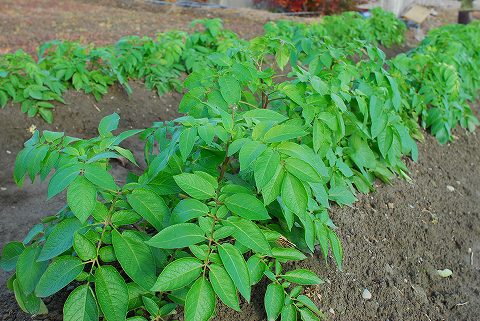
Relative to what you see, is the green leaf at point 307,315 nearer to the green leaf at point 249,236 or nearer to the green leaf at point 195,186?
the green leaf at point 249,236

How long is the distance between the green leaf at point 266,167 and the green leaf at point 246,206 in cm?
9

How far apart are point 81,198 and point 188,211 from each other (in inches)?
11.3

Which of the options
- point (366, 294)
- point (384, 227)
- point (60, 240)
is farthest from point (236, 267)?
point (384, 227)

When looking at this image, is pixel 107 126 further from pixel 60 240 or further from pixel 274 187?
pixel 274 187

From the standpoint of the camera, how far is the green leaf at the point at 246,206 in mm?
1539

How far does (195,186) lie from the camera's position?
159 cm

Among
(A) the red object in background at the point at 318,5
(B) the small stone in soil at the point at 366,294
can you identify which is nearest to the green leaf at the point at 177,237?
(B) the small stone in soil at the point at 366,294

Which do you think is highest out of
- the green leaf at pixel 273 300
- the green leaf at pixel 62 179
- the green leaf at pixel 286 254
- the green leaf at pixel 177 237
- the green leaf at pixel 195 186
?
the green leaf at pixel 62 179

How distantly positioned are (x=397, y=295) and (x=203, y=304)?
1107 mm

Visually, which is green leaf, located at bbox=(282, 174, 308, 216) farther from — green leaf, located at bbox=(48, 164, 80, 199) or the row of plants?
the row of plants

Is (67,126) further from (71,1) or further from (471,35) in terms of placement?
(71,1)

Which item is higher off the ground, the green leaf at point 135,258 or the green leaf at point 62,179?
the green leaf at point 62,179

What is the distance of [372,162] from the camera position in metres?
2.73

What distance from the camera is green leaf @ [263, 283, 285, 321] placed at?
1751 mm
